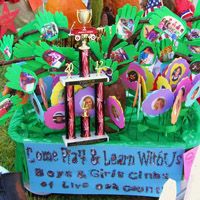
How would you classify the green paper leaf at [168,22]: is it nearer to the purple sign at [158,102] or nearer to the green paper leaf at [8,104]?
the purple sign at [158,102]

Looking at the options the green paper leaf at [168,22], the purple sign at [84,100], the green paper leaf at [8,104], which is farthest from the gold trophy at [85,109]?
the green paper leaf at [168,22]

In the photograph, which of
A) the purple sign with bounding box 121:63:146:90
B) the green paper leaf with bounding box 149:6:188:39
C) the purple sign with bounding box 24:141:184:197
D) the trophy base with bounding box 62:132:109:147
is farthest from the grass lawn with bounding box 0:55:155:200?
the green paper leaf with bounding box 149:6:188:39

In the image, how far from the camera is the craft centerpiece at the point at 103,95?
1285mm

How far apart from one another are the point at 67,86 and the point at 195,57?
1.41ft

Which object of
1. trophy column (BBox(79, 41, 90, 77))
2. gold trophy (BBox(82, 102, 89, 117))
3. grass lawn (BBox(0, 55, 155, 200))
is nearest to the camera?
trophy column (BBox(79, 41, 90, 77))

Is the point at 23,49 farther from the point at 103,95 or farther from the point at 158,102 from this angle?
the point at 158,102

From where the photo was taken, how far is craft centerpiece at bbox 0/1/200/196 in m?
1.29

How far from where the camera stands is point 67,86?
1274 millimetres

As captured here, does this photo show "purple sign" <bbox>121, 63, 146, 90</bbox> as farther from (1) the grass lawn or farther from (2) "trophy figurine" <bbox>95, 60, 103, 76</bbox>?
(1) the grass lawn

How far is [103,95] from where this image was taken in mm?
1339

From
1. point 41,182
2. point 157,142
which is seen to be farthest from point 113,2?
point 41,182

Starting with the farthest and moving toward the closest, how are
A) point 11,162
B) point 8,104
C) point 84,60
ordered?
point 11,162 → point 8,104 → point 84,60

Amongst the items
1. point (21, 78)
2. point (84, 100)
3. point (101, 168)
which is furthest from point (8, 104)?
point (101, 168)

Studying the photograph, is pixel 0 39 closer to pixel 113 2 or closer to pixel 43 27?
pixel 43 27
